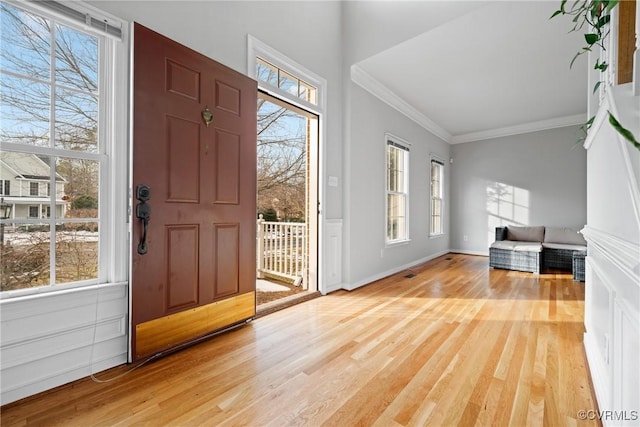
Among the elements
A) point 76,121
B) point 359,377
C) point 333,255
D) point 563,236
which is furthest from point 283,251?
point 563,236

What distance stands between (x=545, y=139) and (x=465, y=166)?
4.97 ft

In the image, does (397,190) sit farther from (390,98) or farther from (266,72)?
(266,72)

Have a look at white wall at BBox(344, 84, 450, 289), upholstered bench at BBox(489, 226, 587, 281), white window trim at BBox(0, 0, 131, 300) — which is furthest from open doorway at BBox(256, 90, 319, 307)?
upholstered bench at BBox(489, 226, 587, 281)

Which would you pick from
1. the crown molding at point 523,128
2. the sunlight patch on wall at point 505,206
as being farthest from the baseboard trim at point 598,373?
the crown molding at point 523,128

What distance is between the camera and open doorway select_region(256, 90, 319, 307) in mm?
3422

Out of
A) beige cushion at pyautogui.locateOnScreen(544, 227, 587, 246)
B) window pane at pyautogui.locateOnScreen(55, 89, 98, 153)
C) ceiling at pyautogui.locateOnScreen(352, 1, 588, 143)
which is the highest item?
ceiling at pyautogui.locateOnScreen(352, 1, 588, 143)

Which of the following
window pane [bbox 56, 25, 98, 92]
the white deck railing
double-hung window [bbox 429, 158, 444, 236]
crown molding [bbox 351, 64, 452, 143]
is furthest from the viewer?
double-hung window [bbox 429, 158, 444, 236]

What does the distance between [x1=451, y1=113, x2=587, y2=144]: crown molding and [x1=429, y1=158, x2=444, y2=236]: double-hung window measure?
90 cm

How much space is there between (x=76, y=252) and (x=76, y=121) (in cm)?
80

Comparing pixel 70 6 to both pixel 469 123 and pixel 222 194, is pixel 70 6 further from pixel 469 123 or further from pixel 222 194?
pixel 469 123

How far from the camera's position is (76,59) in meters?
1.76

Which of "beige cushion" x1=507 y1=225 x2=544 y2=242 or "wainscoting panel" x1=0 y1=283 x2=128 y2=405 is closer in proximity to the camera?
"wainscoting panel" x1=0 y1=283 x2=128 y2=405

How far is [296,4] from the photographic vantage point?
3064 millimetres

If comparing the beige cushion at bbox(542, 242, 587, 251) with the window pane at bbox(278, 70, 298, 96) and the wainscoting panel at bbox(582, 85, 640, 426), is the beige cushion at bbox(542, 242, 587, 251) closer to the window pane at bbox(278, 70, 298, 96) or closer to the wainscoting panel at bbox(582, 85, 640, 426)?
the wainscoting panel at bbox(582, 85, 640, 426)
